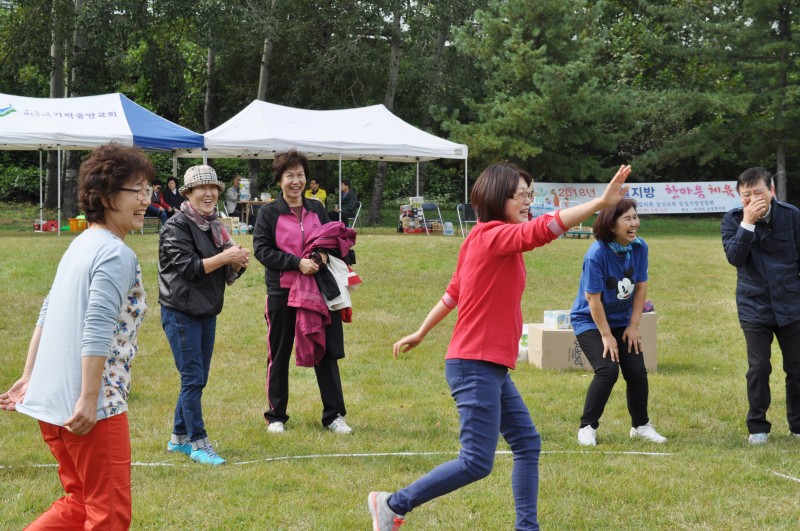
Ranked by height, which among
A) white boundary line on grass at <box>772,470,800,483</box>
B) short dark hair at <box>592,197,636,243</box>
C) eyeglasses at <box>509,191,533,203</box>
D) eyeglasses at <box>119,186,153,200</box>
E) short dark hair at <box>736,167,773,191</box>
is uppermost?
short dark hair at <box>736,167,773,191</box>

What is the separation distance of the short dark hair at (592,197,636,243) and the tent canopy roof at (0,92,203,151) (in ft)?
46.3

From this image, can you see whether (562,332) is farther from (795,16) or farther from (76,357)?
(795,16)

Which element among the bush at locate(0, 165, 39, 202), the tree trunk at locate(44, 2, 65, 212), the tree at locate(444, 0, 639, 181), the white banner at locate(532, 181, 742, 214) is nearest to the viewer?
the tree trunk at locate(44, 2, 65, 212)

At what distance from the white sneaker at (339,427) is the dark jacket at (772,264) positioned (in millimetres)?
2732

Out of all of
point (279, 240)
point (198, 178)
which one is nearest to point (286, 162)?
point (279, 240)

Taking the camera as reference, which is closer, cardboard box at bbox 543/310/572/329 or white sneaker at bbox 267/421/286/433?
white sneaker at bbox 267/421/286/433

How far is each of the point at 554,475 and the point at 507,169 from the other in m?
2.07

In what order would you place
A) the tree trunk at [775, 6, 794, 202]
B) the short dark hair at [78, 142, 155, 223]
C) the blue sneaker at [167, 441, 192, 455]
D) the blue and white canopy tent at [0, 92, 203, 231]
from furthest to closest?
1. the tree trunk at [775, 6, 794, 202]
2. the blue and white canopy tent at [0, 92, 203, 231]
3. the blue sneaker at [167, 441, 192, 455]
4. the short dark hair at [78, 142, 155, 223]

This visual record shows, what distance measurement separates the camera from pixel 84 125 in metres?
18.6

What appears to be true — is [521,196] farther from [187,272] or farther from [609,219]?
[187,272]

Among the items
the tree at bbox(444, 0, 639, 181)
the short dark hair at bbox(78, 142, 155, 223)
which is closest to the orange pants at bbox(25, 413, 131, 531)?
the short dark hair at bbox(78, 142, 155, 223)

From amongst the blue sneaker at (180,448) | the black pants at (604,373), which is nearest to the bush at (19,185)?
the blue sneaker at (180,448)

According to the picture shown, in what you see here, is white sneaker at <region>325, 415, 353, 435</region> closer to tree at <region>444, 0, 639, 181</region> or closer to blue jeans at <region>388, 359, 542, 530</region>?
blue jeans at <region>388, 359, 542, 530</region>

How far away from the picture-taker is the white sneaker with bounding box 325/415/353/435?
19.9ft
